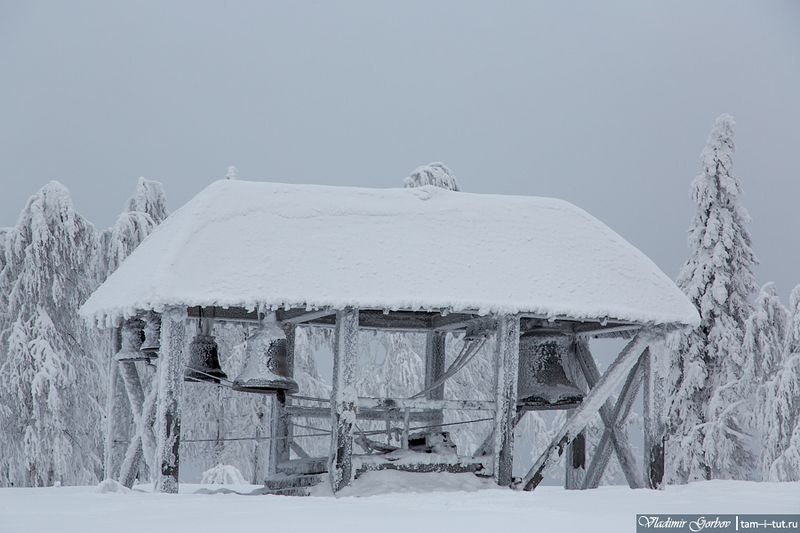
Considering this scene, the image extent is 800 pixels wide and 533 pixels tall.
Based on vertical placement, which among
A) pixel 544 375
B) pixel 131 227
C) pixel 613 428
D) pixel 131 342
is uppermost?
pixel 131 227

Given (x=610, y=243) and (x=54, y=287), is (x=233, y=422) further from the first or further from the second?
(x=610, y=243)

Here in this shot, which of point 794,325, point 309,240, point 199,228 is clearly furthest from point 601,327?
point 794,325

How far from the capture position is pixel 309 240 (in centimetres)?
1331

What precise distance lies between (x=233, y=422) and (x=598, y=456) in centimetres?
1301

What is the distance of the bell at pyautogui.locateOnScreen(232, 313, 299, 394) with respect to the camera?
43.4ft

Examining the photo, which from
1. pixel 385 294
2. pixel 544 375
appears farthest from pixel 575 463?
pixel 385 294

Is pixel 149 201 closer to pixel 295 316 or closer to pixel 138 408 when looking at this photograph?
pixel 295 316

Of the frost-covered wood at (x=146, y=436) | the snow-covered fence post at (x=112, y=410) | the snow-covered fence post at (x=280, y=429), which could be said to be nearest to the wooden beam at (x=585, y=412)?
the snow-covered fence post at (x=280, y=429)

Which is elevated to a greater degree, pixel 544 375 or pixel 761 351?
pixel 761 351

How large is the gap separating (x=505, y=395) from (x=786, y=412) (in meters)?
13.4

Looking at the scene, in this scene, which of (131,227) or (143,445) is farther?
(131,227)

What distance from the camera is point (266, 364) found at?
1331 cm

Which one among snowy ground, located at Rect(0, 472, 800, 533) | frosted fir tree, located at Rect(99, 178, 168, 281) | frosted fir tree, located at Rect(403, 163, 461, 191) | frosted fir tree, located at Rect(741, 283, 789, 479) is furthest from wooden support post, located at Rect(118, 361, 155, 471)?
frosted fir tree, located at Rect(741, 283, 789, 479)

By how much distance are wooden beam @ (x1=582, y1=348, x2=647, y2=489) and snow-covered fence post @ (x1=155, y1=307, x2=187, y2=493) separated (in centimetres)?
606
